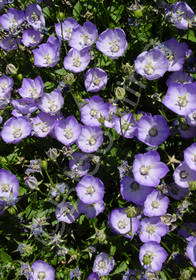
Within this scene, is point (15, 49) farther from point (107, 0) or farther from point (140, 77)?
point (140, 77)

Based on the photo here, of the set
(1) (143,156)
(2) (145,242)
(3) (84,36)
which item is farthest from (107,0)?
(2) (145,242)

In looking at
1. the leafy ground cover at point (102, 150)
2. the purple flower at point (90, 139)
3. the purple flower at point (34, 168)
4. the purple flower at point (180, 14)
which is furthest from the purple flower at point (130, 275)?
the purple flower at point (180, 14)

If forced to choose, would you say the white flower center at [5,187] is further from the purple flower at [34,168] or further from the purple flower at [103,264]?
the purple flower at [103,264]

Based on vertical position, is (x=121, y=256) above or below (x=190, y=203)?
below

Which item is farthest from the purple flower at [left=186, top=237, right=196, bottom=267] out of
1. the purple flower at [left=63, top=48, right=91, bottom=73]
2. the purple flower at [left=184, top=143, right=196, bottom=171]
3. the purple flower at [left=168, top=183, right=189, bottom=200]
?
the purple flower at [left=63, top=48, right=91, bottom=73]

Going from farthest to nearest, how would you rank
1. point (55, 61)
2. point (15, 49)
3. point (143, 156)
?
point (15, 49) < point (55, 61) < point (143, 156)

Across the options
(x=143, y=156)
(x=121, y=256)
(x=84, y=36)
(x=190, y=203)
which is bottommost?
(x=121, y=256)

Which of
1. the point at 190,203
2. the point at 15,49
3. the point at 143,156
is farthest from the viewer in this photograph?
Result: the point at 15,49
